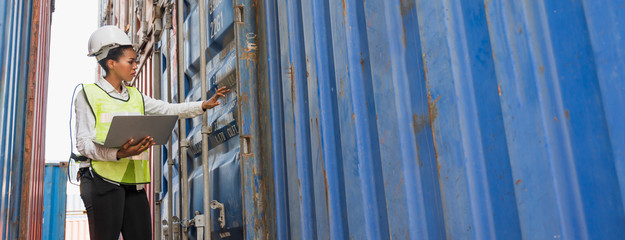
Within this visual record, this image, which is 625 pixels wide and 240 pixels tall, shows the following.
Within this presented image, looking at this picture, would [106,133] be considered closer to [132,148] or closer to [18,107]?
[132,148]

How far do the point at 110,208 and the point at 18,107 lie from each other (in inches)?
49.3

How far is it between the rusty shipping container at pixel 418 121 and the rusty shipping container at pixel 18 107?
110cm

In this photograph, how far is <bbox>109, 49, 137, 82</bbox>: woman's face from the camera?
10.1 ft

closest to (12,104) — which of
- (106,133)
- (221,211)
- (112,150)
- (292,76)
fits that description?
(106,133)

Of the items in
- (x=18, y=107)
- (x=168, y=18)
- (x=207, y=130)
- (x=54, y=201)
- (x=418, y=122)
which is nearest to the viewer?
(x=418, y=122)

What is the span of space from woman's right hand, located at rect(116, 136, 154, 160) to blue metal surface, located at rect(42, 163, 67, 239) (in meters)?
4.71

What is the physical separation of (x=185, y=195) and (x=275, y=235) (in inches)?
30.2

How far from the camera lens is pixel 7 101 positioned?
3.15 m

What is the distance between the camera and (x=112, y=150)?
A: 283cm

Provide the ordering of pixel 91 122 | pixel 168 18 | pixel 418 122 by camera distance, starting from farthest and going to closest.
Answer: pixel 168 18 → pixel 91 122 → pixel 418 122

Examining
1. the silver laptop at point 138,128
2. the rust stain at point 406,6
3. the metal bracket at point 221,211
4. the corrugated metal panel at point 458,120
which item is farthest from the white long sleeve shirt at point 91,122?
the rust stain at point 406,6

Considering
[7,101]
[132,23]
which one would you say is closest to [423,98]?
[7,101]

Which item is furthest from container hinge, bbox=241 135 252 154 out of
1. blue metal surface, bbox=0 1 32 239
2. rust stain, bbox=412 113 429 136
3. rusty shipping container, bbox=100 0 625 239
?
blue metal surface, bbox=0 1 32 239

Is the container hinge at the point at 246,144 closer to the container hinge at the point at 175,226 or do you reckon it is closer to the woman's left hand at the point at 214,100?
the woman's left hand at the point at 214,100
